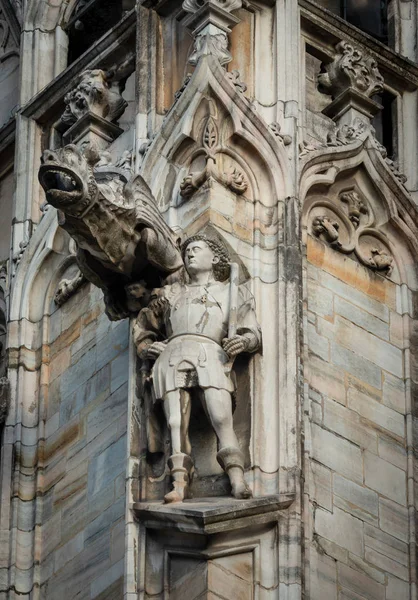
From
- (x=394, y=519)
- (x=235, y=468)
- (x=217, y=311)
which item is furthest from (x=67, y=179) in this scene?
(x=394, y=519)

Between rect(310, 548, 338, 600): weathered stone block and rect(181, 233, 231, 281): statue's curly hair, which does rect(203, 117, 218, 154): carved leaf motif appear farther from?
rect(310, 548, 338, 600): weathered stone block

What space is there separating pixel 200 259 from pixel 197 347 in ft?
2.45

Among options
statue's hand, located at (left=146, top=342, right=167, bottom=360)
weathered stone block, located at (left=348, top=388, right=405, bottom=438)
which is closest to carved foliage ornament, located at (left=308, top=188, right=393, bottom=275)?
weathered stone block, located at (left=348, top=388, right=405, bottom=438)

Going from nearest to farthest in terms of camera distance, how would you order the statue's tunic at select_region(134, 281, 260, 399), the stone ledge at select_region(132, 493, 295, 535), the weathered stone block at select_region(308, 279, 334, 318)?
the stone ledge at select_region(132, 493, 295, 535)
the statue's tunic at select_region(134, 281, 260, 399)
the weathered stone block at select_region(308, 279, 334, 318)

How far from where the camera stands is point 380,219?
22344 millimetres

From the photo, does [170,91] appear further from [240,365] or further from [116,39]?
[240,365]

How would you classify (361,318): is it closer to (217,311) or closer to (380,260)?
(380,260)

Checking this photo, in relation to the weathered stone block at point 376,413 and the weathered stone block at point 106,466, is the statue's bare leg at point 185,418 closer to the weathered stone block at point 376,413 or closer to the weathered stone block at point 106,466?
the weathered stone block at point 106,466

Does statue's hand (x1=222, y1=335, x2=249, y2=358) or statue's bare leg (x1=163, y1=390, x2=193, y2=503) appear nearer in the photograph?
statue's bare leg (x1=163, y1=390, x2=193, y2=503)

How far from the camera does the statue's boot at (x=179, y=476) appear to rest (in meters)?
20.1

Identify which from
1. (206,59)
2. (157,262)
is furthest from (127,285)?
(206,59)

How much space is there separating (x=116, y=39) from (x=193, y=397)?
12.2 feet

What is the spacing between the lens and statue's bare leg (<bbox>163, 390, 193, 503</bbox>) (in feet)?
66.1

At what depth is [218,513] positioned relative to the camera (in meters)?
19.8
